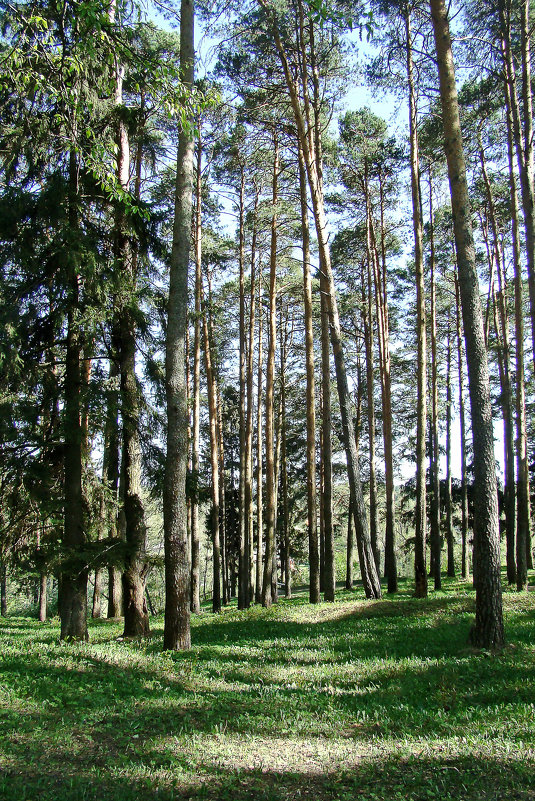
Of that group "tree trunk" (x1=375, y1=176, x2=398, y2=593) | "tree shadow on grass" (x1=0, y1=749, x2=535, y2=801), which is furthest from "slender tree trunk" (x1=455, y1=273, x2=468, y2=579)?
"tree shadow on grass" (x1=0, y1=749, x2=535, y2=801)

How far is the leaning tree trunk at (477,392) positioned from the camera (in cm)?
764

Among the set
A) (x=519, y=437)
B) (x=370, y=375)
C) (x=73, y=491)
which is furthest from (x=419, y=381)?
(x=73, y=491)

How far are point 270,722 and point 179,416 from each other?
186 inches

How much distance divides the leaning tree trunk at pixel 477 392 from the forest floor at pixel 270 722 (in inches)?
22.4

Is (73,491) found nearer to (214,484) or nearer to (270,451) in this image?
(214,484)

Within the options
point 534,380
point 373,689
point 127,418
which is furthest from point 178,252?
point 534,380

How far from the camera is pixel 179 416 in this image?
8.75 metres

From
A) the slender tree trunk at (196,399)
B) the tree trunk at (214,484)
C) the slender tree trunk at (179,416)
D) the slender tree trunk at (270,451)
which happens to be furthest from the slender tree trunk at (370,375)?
the slender tree trunk at (179,416)

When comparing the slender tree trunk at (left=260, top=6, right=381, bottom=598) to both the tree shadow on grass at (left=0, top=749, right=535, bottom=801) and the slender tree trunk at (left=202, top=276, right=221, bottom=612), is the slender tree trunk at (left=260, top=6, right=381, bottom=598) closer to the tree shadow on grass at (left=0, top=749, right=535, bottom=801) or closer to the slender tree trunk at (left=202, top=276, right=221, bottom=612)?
the slender tree trunk at (left=202, top=276, right=221, bottom=612)

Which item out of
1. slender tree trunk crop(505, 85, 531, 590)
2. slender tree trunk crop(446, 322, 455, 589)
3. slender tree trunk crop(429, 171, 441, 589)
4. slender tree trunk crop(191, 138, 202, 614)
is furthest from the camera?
slender tree trunk crop(446, 322, 455, 589)

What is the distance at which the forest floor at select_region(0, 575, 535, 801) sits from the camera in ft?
12.6

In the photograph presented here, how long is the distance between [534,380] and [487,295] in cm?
633

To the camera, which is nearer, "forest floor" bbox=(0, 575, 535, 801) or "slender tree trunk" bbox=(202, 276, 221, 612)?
"forest floor" bbox=(0, 575, 535, 801)

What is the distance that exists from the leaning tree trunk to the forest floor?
1.87 feet
